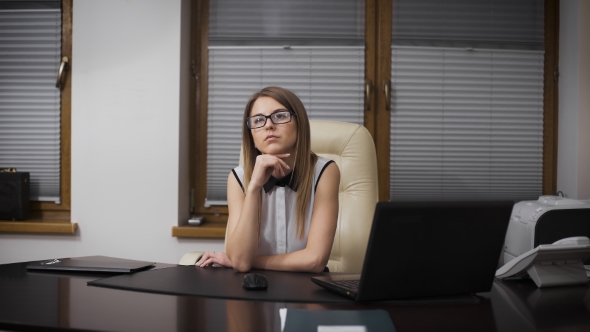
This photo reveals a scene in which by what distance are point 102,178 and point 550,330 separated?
2.55m

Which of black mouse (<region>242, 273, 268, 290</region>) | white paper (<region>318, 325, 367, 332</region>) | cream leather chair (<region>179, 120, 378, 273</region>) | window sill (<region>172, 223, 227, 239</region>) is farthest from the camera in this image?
window sill (<region>172, 223, 227, 239</region>)

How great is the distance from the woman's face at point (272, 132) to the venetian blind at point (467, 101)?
157 cm

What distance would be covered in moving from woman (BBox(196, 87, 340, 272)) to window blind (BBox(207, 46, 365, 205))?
135 cm

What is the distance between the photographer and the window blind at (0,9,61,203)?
3.19 metres

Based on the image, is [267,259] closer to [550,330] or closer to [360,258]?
[360,258]

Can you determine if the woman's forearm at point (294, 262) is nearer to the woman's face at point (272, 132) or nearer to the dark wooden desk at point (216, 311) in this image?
the woman's face at point (272, 132)

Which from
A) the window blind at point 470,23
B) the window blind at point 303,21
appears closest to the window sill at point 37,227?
the window blind at point 303,21

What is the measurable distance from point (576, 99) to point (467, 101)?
23.0 inches

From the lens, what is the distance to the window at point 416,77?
10.3ft

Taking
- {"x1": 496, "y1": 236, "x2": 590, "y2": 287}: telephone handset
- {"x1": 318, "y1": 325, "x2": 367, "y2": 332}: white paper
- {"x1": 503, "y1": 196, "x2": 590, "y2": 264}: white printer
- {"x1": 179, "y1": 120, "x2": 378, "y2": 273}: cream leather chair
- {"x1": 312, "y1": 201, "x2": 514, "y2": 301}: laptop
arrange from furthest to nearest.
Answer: {"x1": 503, "y1": 196, "x2": 590, "y2": 264}: white printer < {"x1": 179, "y1": 120, "x2": 378, "y2": 273}: cream leather chair < {"x1": 496, "y1": 236, "x2": 590, "y2": 287}: telephone handset < {"x1": 312, "y1": 201, "x2": 514, "y2": 301}: laptop < {"x1": 318, "y1": 325, "x2": 367, "y2": 332}: white paper

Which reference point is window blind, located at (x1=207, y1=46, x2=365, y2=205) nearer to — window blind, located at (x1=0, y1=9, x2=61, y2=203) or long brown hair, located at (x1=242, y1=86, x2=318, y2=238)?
window blind, located at (x1=0, y1=9, x2=61, y2=203)

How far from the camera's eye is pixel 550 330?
98 cm

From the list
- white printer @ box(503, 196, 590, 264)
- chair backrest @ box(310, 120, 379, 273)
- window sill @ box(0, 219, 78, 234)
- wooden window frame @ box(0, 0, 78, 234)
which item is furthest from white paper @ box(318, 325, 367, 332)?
wooden window frame @ box(0, 0, 78, 234)

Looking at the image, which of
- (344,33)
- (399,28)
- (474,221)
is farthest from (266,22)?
(474,221)
